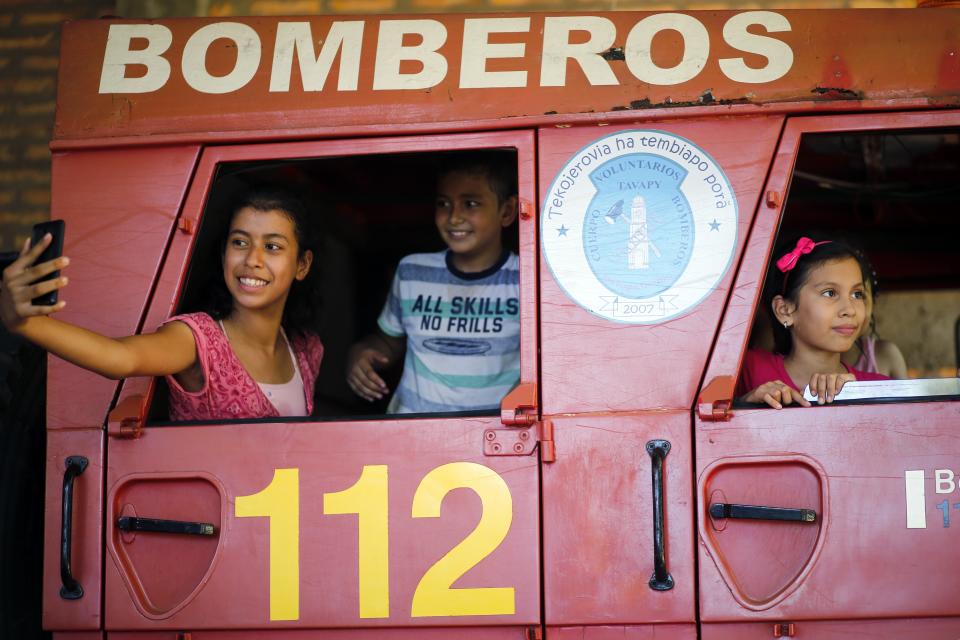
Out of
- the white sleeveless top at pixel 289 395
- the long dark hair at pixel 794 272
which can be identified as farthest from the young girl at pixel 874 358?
the white sleeveless top at pixel 289 395

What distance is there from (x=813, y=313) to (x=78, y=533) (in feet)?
6.56

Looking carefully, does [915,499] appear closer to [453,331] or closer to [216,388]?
[453,331]

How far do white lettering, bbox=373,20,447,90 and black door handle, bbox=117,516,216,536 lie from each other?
1157 mm

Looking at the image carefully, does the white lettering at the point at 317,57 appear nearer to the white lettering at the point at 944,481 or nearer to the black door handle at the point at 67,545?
the black door handle at the point at 67,545

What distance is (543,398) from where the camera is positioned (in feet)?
7.89

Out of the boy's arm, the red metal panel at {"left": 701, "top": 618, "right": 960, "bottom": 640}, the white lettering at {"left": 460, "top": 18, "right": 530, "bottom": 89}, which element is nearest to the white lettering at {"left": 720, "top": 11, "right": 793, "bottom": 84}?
the white lettering at {"left": 460, "top": 18, "right": 530, "bottom": 89}

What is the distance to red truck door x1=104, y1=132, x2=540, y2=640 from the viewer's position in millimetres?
2363

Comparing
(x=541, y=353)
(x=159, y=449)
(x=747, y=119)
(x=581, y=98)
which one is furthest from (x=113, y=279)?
(x=747, y=119)

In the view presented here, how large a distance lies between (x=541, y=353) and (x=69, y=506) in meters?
1.19

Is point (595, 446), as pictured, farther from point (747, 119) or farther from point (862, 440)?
point (747, 119)

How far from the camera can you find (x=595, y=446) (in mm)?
2369

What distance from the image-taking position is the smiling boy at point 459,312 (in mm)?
3041

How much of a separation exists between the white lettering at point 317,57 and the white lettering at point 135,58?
295mm

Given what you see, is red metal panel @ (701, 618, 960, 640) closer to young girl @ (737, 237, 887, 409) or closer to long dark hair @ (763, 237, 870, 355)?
young girl @ (737, 237, 887, 409)
